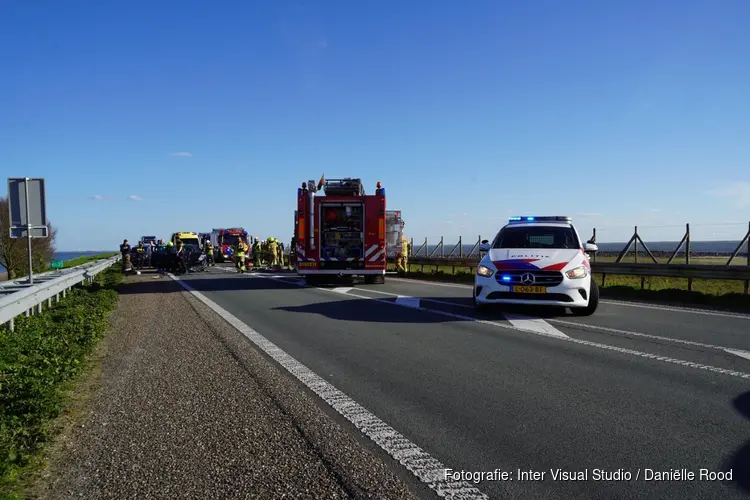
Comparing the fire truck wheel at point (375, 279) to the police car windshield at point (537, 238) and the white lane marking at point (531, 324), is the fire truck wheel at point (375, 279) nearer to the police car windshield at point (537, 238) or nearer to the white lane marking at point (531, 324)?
the police car windshield at point (537, 238)

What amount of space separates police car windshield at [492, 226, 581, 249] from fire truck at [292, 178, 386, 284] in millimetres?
7206

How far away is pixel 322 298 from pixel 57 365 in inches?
357

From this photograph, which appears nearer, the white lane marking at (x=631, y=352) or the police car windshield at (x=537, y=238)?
the white lane marking at (x=631, y=352)

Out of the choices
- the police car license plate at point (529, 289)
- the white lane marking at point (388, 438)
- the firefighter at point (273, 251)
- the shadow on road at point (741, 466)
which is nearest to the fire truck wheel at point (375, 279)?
the police car license plate at point (529, 289)

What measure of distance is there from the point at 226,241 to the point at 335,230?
30644 millimetres

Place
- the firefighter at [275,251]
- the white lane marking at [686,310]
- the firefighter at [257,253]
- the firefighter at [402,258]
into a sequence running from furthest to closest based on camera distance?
the firefighter at [257,253], the firefighter at [275,251], the firefighter at [402,258], the white lane marking at [686,310]

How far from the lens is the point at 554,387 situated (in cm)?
559

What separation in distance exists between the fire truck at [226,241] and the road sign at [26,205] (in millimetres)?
35717

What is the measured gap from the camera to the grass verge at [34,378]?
12.2ft

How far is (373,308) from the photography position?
1217cm

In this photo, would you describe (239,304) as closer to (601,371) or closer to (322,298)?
(322,298)

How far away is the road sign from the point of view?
1174cm

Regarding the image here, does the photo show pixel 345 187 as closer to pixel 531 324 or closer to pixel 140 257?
pixel 531 324

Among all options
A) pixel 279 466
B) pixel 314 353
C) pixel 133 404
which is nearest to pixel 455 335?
pixel 314 353
